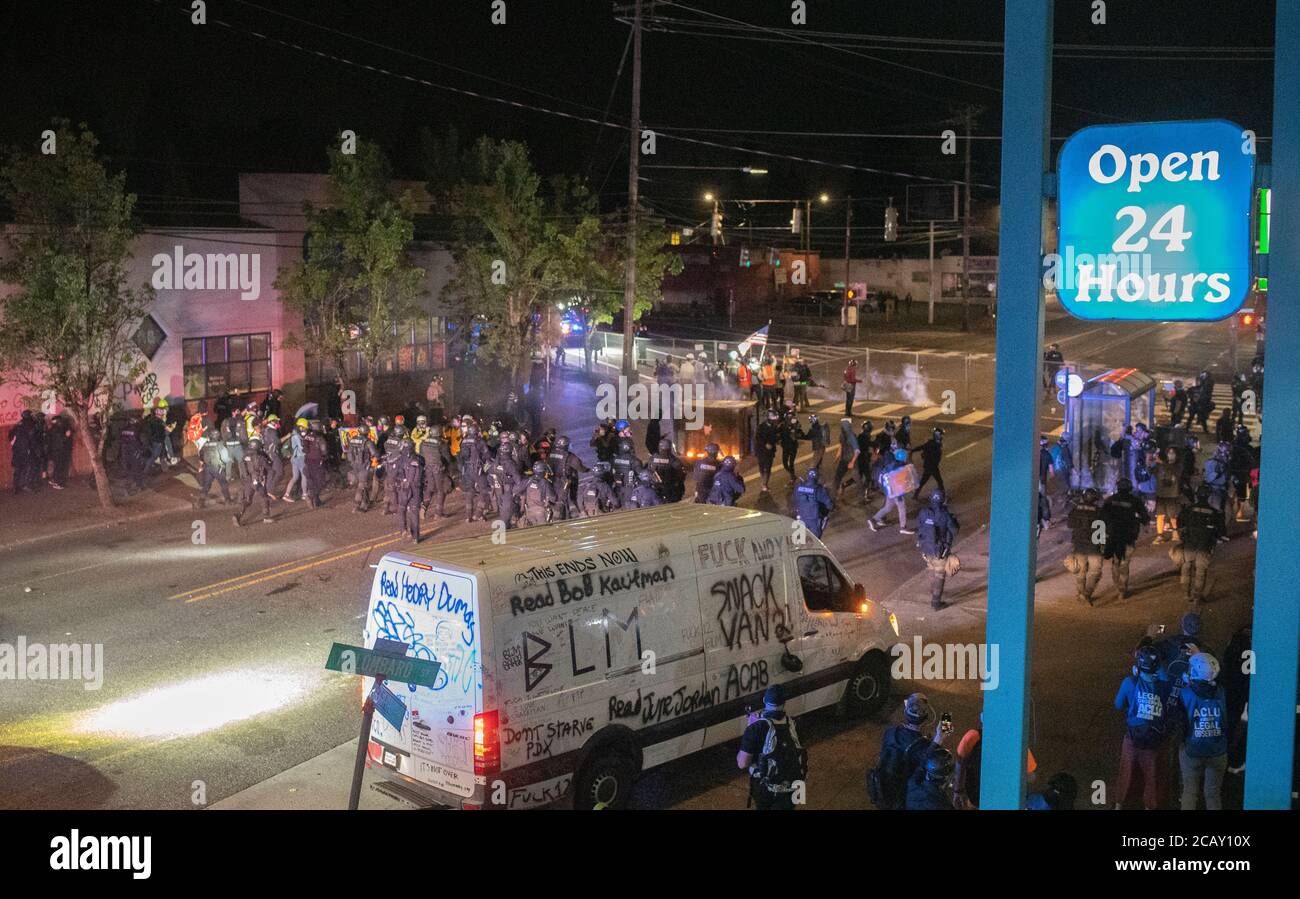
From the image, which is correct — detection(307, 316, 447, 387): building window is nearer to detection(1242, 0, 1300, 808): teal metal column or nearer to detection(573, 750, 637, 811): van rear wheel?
detection(573, 750, 637, 811): van rear wheel

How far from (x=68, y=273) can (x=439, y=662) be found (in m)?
14.9

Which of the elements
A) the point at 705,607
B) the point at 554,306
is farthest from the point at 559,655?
the point at 554,306

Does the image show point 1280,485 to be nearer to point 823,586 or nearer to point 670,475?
point 823,586

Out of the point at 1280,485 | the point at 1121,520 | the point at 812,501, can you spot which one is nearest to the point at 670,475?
the point at 812,501

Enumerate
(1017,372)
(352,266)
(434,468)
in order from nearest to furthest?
(1017,372) → (434,468) → (352,266)

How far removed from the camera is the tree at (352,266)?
2912cm

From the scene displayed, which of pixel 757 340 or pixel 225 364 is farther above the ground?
pixel 757 340

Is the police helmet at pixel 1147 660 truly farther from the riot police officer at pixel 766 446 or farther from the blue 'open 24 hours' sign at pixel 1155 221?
the riot police officer at pixel 766 446

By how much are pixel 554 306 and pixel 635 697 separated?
25.5 metres

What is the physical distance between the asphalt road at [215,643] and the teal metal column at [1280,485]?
13.7 feet

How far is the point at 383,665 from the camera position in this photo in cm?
761

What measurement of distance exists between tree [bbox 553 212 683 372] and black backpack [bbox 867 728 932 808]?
23133 millimetres

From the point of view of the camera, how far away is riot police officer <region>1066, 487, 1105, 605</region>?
1538cm

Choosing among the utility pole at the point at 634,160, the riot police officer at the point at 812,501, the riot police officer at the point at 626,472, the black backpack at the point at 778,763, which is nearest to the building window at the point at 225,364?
the utility pole at the point at 634,160
